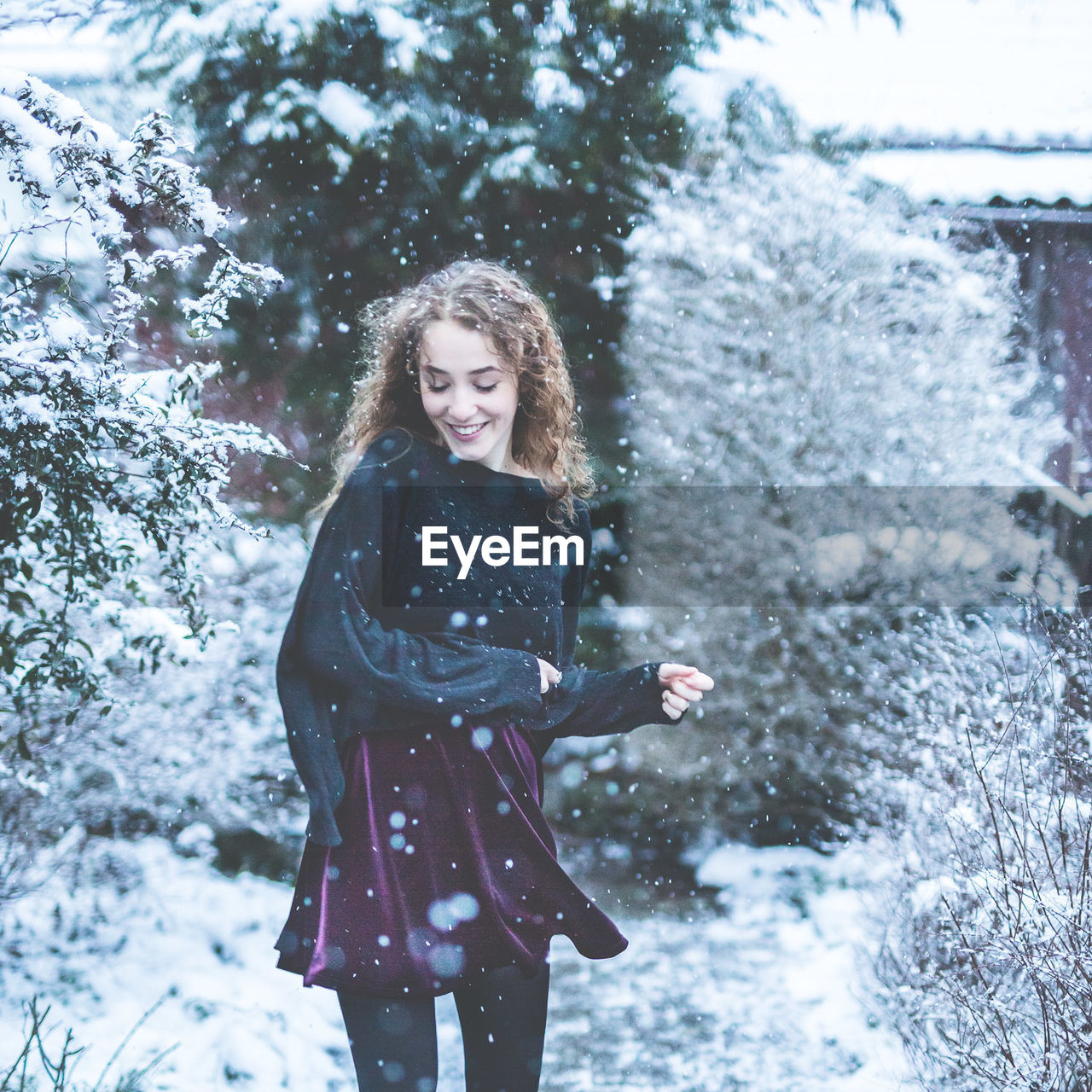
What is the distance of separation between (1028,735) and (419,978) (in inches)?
54.3

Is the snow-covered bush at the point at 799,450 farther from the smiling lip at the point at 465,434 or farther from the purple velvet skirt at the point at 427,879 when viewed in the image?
the purple velvet skirt at the point at 427,879

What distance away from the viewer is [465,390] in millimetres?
1718

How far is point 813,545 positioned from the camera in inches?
93.3

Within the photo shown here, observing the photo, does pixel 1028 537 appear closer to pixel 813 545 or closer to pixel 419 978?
pixel 813 545

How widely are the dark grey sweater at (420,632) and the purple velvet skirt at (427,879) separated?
0.05 m

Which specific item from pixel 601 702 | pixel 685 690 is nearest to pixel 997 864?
pixel 685 690

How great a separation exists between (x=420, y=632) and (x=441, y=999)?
104cm

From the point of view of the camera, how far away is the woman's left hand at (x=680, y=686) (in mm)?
1693

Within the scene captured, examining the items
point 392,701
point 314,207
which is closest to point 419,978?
point 392,701

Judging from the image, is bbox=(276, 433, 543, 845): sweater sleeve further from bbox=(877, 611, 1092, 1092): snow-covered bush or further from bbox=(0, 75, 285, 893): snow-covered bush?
bbox=(877, 611, 1092, 1092): snow-covered bush

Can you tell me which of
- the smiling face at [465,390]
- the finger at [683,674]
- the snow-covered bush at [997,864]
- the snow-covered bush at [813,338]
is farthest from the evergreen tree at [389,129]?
the snow-covered bush at [997,864]

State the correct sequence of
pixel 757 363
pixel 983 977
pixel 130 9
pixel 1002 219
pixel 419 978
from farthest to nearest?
1. pixel 757 363
2. pixel 1002 219
3. pixel 130 9
4. pixel 983 977
5. pixel 419 978

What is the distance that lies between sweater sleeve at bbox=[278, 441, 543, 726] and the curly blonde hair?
16 cm

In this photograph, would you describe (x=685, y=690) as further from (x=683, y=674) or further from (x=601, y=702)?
(x=601, y=702)
